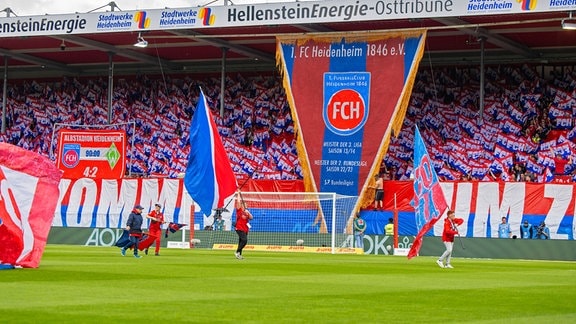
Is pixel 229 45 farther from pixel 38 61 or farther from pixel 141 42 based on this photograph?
pixel 38 61

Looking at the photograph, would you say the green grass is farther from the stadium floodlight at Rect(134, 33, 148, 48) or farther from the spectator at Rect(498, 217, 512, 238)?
the stadium floodlight at Rect(134, 33, 148, 48)

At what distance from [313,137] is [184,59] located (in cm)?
1569

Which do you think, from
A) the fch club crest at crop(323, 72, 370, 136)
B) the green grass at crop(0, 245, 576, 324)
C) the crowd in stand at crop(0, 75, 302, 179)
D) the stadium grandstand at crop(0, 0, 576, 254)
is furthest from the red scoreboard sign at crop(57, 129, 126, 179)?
the green grass at crop(0, 245, 576, 324)

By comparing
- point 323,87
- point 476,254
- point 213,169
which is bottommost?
point 476,254

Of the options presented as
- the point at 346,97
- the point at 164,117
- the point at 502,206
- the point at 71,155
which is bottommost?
the point at 502,206

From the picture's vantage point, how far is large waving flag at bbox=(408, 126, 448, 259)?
35312 millimetres

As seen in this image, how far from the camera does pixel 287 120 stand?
5516 centimetres

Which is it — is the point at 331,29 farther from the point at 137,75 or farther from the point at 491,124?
the point at 137,75

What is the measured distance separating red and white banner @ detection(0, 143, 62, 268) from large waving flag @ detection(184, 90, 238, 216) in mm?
12047

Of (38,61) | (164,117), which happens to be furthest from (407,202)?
(38,61)

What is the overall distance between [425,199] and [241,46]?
21.5 metres

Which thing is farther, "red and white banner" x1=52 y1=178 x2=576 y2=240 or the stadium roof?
the stadium roof

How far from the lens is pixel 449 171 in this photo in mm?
48469

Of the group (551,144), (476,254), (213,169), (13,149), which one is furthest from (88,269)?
(551,144)
